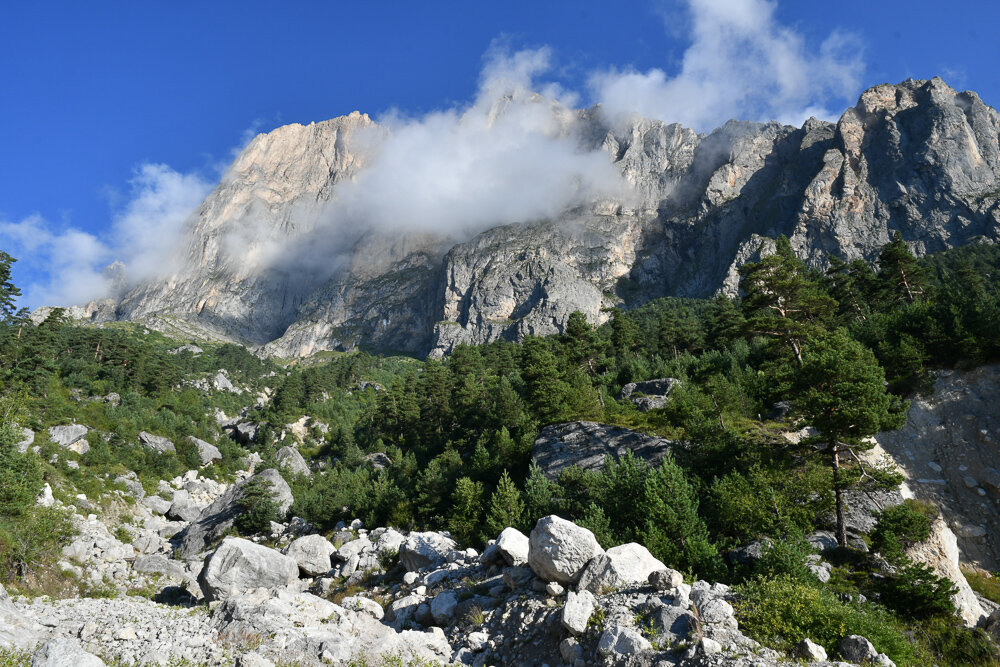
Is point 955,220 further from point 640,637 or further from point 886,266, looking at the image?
point 640,637

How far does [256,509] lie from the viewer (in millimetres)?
43656

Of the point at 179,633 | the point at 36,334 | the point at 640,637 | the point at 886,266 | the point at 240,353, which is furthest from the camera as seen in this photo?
the point at 240,353

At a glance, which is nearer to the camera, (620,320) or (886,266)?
(886,266)

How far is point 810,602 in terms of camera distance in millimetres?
13477

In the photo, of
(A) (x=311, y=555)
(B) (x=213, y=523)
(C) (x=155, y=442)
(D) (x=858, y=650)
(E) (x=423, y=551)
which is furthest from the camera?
(C) (x=155, y=442)

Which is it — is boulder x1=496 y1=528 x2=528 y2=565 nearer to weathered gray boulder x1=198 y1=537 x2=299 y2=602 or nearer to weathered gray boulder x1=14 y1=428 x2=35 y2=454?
weathered gray boulder x1=198 y1=537 x2=299 y2=602

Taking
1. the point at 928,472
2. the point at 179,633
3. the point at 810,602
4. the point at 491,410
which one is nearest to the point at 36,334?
the point at 491,410

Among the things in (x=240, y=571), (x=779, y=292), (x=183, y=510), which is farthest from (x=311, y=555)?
(x=779, y=292)

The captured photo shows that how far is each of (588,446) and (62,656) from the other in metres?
28.9

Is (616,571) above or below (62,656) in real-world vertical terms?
above

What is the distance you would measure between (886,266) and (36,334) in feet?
339

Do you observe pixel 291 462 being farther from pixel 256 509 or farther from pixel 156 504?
pixel 256 509

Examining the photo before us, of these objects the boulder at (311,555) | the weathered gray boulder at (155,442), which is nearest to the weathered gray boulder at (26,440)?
the weathered gray boulder at (155,442)

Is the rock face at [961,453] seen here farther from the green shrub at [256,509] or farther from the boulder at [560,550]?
the green shrub at [256,509]
